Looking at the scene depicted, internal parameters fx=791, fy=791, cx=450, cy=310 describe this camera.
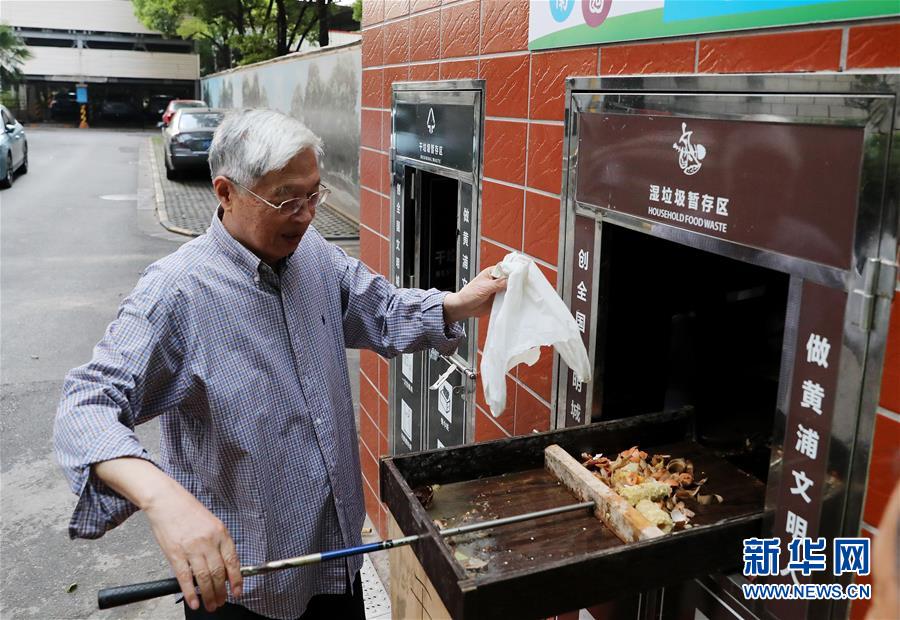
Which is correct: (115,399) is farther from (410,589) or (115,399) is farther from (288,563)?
(410,589)

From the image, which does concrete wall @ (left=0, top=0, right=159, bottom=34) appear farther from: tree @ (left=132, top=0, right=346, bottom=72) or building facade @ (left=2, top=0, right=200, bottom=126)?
tree @ (left=132, top=0, right=346, bottom=72)

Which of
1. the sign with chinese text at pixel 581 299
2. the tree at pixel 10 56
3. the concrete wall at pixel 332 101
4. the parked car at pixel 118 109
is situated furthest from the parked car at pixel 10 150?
the parked car at pixel 118 109

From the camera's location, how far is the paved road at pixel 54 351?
161 inches

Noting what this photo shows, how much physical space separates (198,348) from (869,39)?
1.60 metres

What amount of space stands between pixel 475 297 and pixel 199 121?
659 inches

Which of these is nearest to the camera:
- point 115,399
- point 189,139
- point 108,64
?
point 115,399

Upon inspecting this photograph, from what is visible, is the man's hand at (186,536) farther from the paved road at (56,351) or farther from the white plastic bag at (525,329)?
the paved road at (56,351)

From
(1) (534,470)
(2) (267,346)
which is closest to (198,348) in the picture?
(2) (267,346)

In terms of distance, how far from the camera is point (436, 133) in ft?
10.2

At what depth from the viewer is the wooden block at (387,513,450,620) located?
1.83 meters

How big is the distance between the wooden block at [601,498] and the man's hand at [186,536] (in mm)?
814

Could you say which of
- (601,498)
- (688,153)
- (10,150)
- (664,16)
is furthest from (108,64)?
(601,498)

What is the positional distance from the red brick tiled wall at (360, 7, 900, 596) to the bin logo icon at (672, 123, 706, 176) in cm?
14

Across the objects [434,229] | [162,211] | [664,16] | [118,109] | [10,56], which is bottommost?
[162,211]
